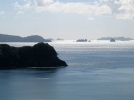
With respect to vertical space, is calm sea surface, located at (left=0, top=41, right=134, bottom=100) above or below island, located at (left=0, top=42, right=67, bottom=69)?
below

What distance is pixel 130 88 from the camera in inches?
3356

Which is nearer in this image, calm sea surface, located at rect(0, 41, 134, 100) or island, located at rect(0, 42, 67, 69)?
calm sea surface, located at rect(0, 41, 134, 100)

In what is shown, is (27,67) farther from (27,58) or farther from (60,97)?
(60,97)

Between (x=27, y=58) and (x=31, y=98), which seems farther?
(x=27, y=58)

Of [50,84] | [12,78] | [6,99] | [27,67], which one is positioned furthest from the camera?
[27,67]

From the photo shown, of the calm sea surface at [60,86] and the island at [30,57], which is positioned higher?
the island at [30,57]

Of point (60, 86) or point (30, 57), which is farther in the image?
point (30, 57)

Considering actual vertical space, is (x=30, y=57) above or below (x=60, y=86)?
above

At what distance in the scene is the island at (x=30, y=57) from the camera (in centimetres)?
13412

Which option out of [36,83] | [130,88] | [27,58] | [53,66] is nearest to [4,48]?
[27,58]

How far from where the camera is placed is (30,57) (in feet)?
450

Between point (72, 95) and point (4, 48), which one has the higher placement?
point (4, 48)

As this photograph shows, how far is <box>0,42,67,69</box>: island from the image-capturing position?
440 feet

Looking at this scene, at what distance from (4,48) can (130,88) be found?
212 ft
